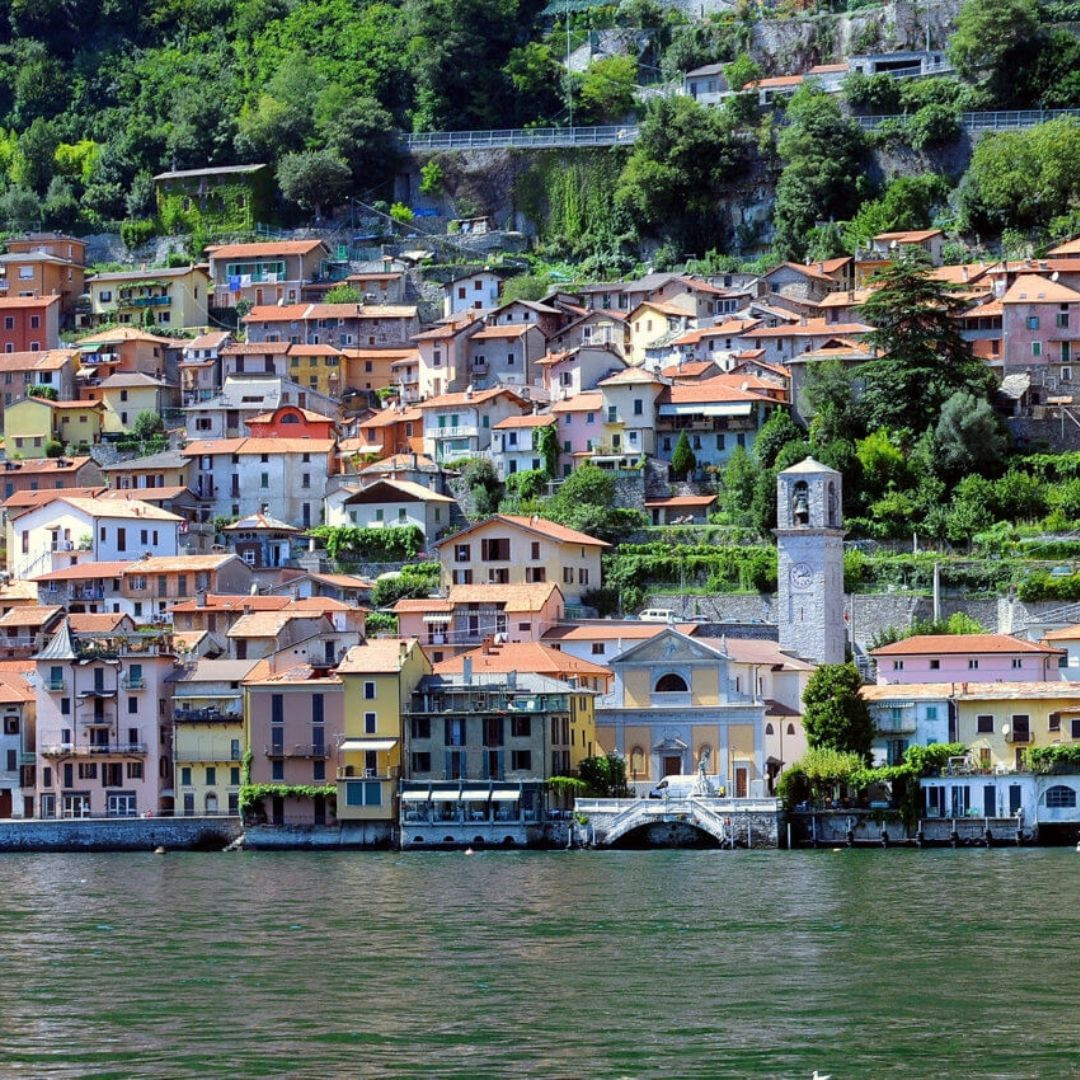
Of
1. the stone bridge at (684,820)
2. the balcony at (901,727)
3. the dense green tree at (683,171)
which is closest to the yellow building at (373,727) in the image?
the stone bridge at (684,820)

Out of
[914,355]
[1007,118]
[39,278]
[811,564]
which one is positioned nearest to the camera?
[811,564]

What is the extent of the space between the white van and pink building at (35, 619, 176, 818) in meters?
15.6

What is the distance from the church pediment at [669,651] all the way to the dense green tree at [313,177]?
167 ft

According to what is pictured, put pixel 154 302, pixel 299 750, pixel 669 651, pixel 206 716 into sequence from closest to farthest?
pixel 299 750 → pixel 669 651 → pixel 206 716 → pixel 154 302

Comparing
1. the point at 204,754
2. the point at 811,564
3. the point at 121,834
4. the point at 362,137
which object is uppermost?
the point at 362,137

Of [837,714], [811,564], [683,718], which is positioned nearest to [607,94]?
[811,564]

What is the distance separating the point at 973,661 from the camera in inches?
3287

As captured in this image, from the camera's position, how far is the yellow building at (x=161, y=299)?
125 meters

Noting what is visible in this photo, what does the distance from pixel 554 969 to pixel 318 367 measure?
67877 millimetres

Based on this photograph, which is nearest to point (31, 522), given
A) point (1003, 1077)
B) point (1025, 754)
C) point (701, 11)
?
point (1025, 754)

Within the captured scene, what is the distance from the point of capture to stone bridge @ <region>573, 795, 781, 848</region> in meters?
76.8

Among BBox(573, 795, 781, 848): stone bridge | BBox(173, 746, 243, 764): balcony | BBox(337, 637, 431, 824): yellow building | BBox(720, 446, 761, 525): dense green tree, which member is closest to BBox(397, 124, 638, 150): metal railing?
BBox(720, 446, 761, 525): dense green tree

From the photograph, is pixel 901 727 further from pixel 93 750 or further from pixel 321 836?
pixel 93 750

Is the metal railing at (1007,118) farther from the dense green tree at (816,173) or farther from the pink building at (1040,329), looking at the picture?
the pink building at (1040,329)
